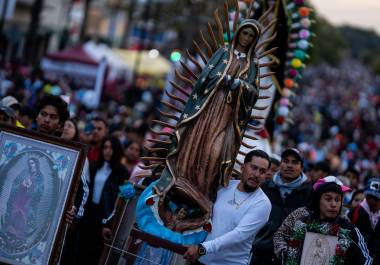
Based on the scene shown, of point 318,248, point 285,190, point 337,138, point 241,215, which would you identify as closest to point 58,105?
A: point 241,215

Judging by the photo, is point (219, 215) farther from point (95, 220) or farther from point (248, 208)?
point (95, 220)

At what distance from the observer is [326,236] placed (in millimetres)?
7664

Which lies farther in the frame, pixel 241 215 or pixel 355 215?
pixel 355 215

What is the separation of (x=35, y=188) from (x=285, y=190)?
2.66 metres

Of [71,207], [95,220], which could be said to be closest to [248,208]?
[71,207]

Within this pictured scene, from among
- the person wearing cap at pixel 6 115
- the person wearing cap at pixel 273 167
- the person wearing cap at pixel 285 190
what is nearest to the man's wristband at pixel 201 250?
the person wearing cap at pixel 285 190

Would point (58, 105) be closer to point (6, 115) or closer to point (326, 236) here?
point (6, 115)

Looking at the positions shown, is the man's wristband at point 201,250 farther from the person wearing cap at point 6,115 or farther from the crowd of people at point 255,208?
the person wearing cap at point 6,115

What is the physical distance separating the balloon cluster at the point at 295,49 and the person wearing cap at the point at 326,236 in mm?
6443

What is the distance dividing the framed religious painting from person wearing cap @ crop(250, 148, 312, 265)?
2.03 m

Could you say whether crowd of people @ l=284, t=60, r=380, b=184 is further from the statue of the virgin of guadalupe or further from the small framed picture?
the small framed picture

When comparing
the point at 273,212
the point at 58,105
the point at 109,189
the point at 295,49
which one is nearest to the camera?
the point at 58,105

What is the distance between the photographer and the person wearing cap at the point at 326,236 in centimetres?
767

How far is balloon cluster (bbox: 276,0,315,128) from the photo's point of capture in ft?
46.4
